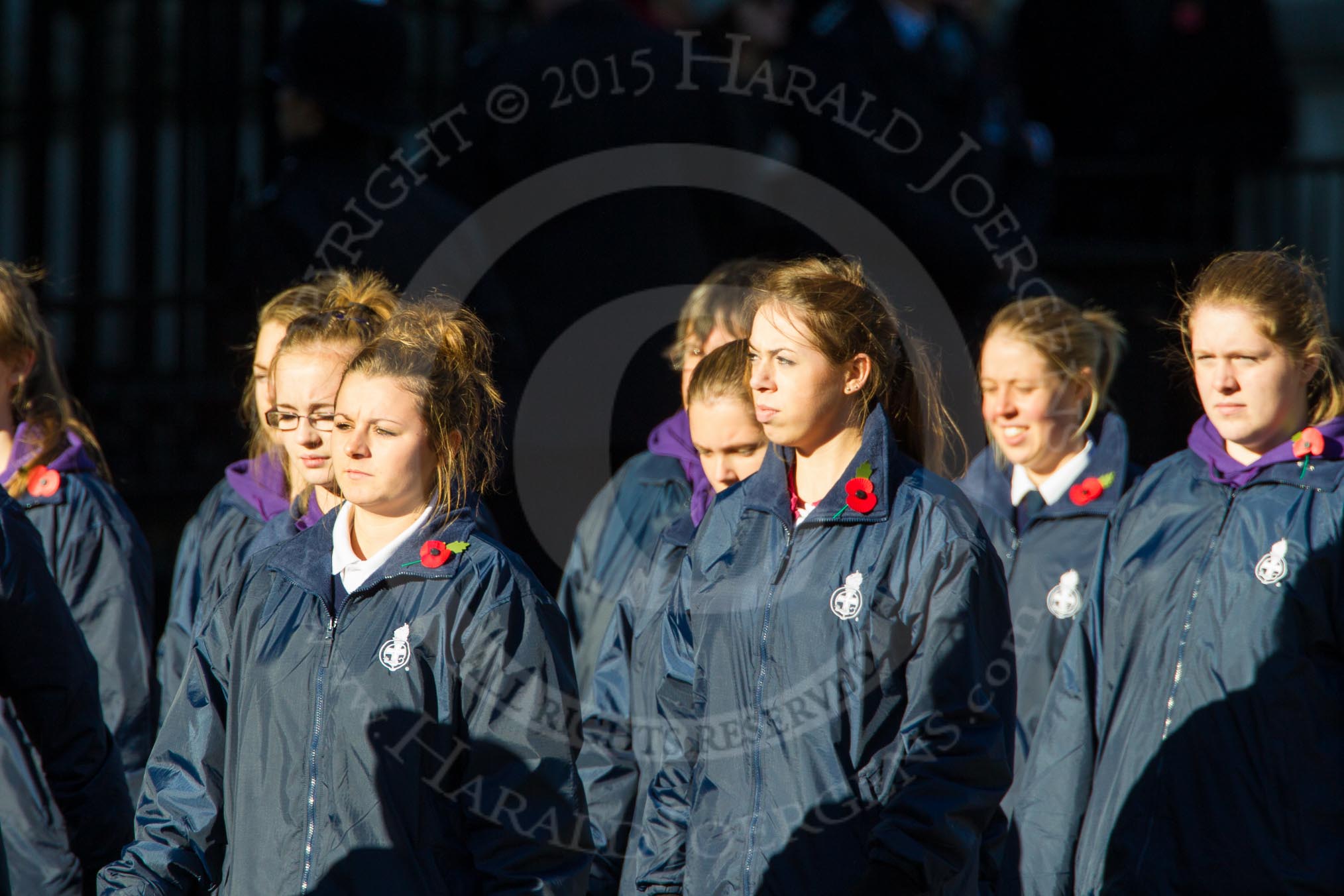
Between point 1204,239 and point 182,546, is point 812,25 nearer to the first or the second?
point 1204,239

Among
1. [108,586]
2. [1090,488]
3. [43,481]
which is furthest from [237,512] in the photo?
[1090,488]

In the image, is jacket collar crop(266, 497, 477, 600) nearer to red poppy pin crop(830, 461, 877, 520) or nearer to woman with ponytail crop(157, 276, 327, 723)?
red poppy pin crop(830, 461, 877, 520)

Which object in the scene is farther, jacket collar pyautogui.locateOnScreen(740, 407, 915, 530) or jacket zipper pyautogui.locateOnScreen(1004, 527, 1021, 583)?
jacket zipper pyautogui.locateOnScreen(1004, 527, 1021, 583)

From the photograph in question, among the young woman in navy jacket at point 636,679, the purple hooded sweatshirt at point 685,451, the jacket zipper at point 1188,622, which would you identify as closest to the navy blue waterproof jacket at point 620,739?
the young woman in navy jacket at point 636,679

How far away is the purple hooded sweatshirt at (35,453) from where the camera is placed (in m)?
3.97

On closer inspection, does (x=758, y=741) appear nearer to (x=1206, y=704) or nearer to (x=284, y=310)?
(x=1206, y=704)

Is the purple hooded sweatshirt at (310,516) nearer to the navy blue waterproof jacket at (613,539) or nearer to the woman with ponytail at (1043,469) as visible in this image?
the navy blue waterproof jacket at (613,539)

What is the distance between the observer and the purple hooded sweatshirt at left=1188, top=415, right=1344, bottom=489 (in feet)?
11.2

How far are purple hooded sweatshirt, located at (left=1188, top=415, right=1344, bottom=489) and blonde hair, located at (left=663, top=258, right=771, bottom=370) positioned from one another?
1.09 meters

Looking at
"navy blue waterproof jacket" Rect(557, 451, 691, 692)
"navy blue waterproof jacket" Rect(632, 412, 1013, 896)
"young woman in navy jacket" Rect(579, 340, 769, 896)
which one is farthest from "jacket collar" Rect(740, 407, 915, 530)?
"navy blue waterproof jacket" Rect(557, 451, 691, 692)

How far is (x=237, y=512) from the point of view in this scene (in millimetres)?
4051

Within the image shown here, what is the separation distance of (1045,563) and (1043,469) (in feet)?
0.93

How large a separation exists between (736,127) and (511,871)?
11.8 feet

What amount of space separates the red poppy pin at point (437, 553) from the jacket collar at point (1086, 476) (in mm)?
1775
